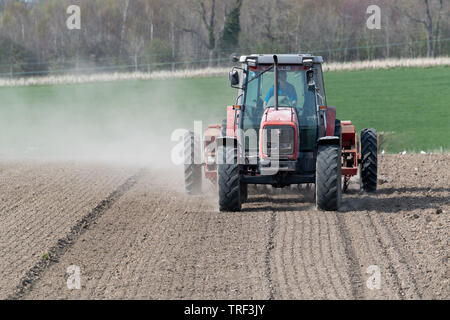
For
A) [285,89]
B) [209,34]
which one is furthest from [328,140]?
[209,34]

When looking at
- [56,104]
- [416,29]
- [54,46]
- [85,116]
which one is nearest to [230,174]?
[85,116]

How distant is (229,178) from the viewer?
1117 centimetres

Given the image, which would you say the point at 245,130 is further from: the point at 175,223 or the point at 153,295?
the point at 153,295

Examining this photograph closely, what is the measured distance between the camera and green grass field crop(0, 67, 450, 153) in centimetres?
2472

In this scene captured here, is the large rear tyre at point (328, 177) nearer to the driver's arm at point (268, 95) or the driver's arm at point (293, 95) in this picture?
the driver's arm at point (293, 95)

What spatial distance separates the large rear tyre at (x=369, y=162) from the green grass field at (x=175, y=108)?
7.64 metres

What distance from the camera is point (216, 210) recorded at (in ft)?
38.5

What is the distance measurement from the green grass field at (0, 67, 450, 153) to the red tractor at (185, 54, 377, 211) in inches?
370

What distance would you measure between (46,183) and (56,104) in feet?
67.0

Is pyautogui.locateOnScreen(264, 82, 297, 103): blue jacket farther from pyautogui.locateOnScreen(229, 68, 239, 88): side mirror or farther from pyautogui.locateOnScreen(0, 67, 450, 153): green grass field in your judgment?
pyautogui.locateOnScreen(0, 67, 450, 153): green grass field

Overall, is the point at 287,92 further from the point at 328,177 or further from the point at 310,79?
the point at 328,177

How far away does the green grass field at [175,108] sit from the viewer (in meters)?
24.7

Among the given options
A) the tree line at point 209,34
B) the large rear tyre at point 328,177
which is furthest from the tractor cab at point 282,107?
the tree line at point 209,34
